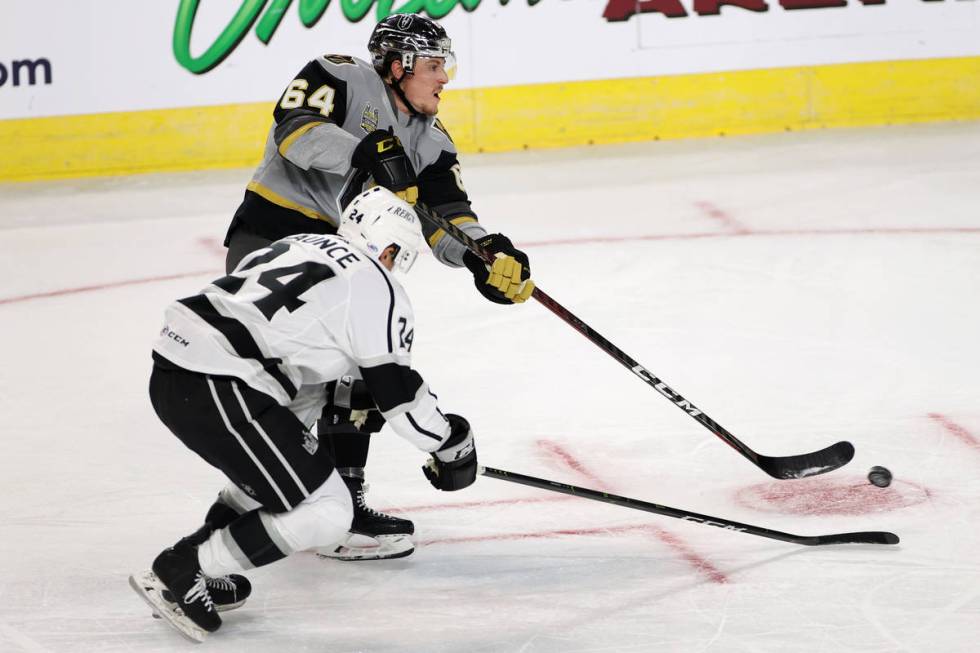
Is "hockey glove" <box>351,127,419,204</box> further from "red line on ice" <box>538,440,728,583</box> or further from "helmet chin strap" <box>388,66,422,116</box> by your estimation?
"red line on ice" <box>538,440,728,583</box>

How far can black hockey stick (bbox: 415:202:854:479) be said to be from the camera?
10.2 feet

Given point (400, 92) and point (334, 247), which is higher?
point (400, 92)

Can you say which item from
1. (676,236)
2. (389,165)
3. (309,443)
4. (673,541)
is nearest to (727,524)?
(673,541)

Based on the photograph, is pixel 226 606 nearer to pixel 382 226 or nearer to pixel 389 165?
pixel 382 226

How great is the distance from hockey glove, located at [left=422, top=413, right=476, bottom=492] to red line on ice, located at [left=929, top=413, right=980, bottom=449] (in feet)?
4.81

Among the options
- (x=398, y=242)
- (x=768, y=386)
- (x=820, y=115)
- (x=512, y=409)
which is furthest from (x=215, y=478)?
(x=820, y=115)

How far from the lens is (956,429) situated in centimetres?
353

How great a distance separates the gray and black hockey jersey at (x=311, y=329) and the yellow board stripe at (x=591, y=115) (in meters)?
5.08

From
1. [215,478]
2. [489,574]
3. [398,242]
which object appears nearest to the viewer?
[398,242]

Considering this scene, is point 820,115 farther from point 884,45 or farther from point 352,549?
point 352,549

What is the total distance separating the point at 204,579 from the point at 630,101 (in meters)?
5.50

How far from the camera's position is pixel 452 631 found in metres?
2.61

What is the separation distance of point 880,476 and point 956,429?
46 centimetres

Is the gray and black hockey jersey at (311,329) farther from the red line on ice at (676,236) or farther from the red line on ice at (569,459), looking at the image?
the red line on ice at (676,236)
